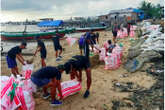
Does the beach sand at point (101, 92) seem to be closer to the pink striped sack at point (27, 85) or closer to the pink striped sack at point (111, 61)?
the pink striped sack at point (111, 61)

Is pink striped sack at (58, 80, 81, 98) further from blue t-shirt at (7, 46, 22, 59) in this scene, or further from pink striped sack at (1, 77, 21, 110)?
blue t-shirt at (7, 46, 22, 59)

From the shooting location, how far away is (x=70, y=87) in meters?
3.17

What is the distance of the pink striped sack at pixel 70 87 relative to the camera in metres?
3.09

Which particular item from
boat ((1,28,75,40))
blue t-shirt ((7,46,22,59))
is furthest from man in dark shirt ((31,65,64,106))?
boat ((1,28,75,40))

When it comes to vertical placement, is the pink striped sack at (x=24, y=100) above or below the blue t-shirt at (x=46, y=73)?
below

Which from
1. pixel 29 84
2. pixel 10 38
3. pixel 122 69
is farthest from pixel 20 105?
pixel 10 38

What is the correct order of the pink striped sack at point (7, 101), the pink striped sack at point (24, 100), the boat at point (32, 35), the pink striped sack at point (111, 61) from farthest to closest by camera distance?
the boat at point (32, 35)
the pink striped sack at point (111, 61)
the pink striped sack at point (24, 100)
the pink striped sack at point (7, 101)

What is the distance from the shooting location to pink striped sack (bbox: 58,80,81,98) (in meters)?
3.09

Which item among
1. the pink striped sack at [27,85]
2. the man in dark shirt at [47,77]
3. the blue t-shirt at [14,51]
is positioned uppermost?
the blue t-shirt at [14,51]

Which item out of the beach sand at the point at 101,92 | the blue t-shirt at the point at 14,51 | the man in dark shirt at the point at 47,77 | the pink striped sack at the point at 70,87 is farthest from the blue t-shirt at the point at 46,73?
the blue t-shirt at the point at 14,51

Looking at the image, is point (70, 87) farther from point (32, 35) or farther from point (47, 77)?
point (32, 35)

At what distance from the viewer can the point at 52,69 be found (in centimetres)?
268

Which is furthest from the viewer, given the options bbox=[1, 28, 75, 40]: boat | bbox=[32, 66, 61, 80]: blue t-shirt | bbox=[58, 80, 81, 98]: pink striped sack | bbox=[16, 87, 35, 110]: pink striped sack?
bbox=[1, 28, 75, 40]: boat

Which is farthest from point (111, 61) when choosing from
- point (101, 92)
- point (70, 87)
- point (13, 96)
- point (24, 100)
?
point (13, 96)
